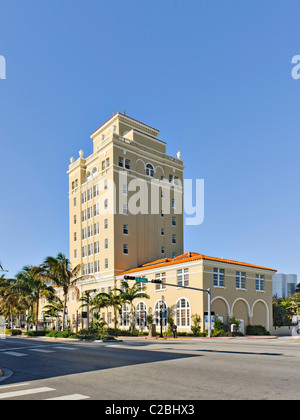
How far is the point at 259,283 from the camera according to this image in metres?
52.2

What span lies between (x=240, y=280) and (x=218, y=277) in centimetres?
466

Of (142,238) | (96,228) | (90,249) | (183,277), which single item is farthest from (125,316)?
(96,228)

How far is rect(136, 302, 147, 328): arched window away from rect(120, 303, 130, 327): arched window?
2.22 metres

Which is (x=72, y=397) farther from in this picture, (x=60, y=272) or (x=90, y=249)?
(x=90, y=249)

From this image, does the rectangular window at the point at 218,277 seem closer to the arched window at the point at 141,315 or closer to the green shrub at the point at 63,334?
the arched window at the point at 141,315

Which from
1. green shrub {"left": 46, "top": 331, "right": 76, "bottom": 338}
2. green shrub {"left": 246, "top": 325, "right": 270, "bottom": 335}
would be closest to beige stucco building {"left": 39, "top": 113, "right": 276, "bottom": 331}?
green shrub {"left": 246, "top": 325, "right": 270, "bottom": 335}

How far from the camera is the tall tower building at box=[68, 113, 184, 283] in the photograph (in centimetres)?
6003

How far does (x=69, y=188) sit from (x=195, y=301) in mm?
38454

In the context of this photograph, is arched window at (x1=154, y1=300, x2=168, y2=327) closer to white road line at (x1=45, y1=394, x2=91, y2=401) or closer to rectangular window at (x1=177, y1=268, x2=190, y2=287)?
rectangular window at (x1=177, y1=268, x2=190, y2=287)

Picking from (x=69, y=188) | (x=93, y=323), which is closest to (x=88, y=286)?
(x=93, y=323)

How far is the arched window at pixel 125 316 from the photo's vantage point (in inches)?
2183

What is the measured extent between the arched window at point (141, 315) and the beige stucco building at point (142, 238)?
0.42 ft

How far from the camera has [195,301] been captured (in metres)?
44.5
